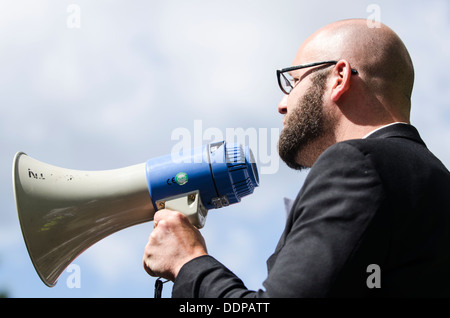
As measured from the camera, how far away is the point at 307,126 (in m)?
2.74

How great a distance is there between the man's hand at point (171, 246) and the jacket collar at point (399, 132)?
3.41ft

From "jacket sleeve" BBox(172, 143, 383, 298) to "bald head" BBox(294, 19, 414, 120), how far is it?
3.20 feet

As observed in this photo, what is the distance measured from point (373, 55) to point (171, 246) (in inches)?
61.8

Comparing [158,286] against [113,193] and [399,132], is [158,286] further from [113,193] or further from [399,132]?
[399,132]

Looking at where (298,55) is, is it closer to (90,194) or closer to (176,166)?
(176,166)

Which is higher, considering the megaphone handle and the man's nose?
the man's nose

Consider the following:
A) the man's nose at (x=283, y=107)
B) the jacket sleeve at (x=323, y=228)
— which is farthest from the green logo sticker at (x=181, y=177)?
the jacket sleeve at (x=323, y=228)

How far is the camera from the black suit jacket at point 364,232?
1763 millimetres

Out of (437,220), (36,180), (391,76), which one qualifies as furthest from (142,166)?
(437,220)

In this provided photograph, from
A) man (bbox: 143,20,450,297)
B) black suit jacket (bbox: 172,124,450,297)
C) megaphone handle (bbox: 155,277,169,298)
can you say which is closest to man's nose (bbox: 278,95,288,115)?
man (bbox: 143,20,450,297)

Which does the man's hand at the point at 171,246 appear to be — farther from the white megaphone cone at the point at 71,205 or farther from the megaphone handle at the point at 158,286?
the white megaphone cone at the point at 71,205

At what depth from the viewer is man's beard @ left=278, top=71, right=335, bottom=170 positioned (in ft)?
8.95

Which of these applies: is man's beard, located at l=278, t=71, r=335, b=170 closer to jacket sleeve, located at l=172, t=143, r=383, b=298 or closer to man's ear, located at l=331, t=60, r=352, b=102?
man's ear, located at l=331, t=60, r=352, b=102

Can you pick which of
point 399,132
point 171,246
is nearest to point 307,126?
point 399,132
